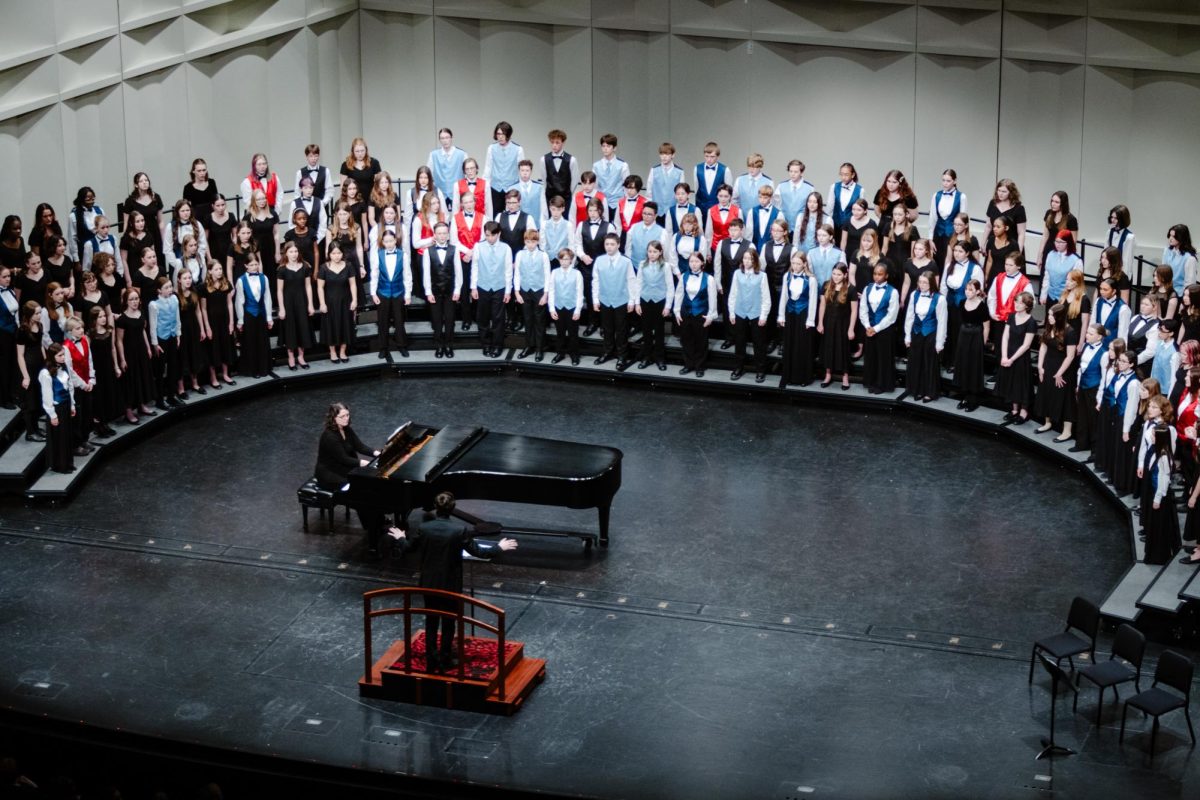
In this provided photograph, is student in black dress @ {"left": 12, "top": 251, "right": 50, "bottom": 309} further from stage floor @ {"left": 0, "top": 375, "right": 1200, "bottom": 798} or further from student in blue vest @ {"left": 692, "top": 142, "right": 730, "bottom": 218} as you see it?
Result: student in blue vest @ {"left": 692, "top": 142, "right": 730, "bottom": 218}

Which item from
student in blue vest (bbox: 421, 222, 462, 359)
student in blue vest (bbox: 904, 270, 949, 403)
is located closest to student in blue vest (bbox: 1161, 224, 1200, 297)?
student in blue vest (bbox: 904, 270, 949, 403)

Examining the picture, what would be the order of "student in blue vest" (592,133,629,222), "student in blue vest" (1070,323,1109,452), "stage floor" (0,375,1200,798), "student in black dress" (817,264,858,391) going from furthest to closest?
"student in blue vest" (592,133,629,222)
"student in black dress" (817,264,858,391)
"student in blue vest" (1070,323,1109,452)
"stage floor" (0,375,1200,798)

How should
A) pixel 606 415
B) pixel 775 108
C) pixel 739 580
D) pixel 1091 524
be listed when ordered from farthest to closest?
pixel 775 108 < pixel 606 415 < pixel 1091 524 < pixel 739 580

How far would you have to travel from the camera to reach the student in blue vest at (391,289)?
603 inches

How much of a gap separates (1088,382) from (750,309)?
3.25m

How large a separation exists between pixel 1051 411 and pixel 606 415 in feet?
12.2

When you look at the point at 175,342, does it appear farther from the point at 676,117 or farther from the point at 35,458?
the point at 676,117

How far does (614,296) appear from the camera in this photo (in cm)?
1528

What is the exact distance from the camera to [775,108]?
1772cm

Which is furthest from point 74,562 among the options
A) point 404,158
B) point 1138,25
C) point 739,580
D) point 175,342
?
point 1138,25

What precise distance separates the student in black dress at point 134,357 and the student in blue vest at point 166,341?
0.08m

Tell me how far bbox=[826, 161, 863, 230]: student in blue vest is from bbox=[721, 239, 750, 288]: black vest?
87cm

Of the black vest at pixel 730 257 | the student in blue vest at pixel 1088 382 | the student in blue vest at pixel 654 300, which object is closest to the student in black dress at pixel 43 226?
the student in blue vest at pixel 654 300

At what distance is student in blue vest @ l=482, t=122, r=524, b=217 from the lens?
16.4 metres
